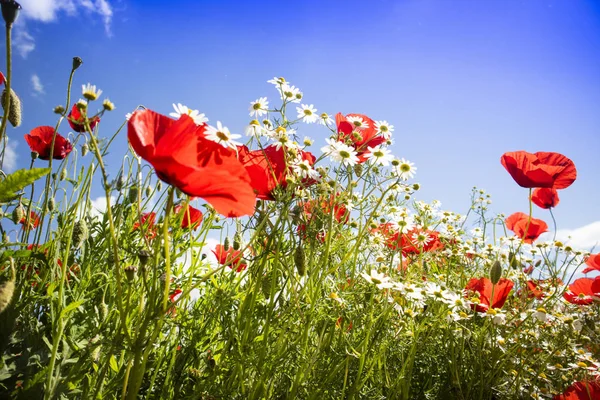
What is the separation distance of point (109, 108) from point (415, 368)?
4.22 ft

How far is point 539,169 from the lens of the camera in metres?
1.35

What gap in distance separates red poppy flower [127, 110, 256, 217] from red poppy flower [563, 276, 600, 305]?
1.49 meters

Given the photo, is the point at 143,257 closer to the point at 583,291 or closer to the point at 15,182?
the point at 15,182

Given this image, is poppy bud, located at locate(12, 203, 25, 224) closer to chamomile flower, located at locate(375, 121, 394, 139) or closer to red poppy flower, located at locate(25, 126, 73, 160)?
red poppy flower, located at locate(25, 126, 73, 160)

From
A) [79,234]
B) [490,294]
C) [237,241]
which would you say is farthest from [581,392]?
[79,234]

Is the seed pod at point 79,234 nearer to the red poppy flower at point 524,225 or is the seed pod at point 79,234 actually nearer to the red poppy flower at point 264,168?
the red poppy flower at point 264,168

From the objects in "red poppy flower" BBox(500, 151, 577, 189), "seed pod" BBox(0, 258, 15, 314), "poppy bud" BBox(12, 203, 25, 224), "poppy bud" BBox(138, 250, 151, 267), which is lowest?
"seed pod" BBox(0, 258, 15, 314)

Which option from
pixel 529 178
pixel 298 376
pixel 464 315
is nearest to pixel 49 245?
pixel 298 376

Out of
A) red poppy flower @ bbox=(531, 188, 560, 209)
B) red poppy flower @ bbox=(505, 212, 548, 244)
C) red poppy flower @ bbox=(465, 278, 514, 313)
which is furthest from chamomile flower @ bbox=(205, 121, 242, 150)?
red poppy flower @ bbox=(505, 212, 548, 244)

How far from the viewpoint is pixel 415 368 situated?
1460mm

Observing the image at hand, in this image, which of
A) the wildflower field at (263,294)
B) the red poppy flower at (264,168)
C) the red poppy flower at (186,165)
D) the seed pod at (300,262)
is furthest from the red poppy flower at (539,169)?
the red poppy flower at (186,165)

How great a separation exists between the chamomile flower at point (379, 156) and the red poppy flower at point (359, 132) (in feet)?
0.07

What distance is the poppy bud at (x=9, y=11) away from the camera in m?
0.60

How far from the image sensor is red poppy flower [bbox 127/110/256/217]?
57cm
